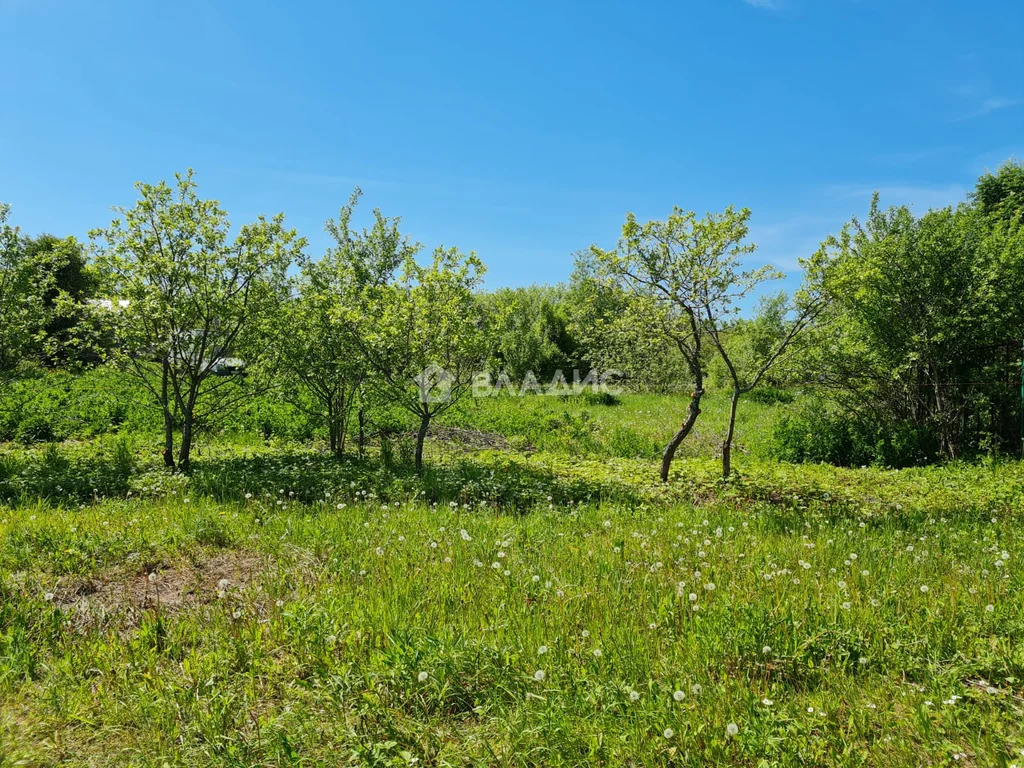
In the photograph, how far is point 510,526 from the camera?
5.97 m

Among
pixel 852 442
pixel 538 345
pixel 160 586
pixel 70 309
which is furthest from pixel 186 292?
pixel 538 345

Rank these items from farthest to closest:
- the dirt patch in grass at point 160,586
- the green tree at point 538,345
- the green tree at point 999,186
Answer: the green tree at point 538,345
the green tree at point 999,186
the dirt patch in grass at point 160,586

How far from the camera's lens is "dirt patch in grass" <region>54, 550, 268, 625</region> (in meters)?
3.96

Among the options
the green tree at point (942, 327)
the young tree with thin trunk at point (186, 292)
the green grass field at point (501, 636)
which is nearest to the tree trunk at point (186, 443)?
the young tree with thin trunk at point (186, 292)

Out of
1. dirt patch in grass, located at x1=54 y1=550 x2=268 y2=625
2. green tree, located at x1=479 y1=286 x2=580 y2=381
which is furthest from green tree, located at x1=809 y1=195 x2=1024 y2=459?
green tree, located at x1=479 y1=286 x2=580 y2=381

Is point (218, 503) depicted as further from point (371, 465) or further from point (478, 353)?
point (478, 353)

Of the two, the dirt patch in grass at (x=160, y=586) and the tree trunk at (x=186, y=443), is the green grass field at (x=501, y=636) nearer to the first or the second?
the dirt patch in grass at (x=160, y=586)

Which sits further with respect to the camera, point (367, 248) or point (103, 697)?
point (367, 248)

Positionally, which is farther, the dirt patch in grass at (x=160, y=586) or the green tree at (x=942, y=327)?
the green tree at (x=942, y=327)

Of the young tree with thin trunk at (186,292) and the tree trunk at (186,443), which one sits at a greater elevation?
the young tree with thin trunk at (186,292)

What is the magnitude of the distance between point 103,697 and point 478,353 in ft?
23.8

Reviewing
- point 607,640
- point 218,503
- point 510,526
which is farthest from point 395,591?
point 218,503

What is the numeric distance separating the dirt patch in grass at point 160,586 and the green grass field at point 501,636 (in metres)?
0.02

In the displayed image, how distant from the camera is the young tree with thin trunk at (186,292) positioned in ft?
28.8
